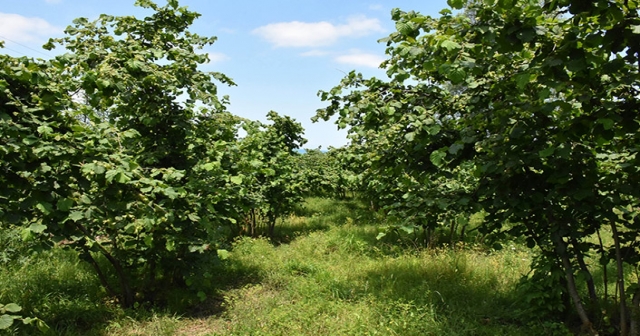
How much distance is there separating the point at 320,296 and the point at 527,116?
300 centimetres

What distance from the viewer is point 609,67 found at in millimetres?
2426

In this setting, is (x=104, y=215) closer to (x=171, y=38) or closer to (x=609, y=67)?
Answer: (x=171, y=38)

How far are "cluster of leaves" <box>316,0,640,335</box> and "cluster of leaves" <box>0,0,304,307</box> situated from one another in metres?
1.55

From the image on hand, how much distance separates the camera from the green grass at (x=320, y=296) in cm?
398

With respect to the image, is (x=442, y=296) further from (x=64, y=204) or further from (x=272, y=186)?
(x=272, y=186)

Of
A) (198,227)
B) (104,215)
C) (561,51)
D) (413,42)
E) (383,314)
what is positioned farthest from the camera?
(198,227)

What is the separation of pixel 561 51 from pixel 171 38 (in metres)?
4.07

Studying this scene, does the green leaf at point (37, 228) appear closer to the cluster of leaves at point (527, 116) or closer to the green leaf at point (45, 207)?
the green leaf at point (45, 207)

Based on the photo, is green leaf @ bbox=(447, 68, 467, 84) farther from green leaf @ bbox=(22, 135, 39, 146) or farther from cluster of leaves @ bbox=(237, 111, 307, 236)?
cluster of leaves @ bbox=(237, 111, 307, 236)

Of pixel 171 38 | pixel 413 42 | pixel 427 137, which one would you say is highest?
pixel 171 38

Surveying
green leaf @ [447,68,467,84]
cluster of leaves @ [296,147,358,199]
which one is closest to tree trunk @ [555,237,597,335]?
green leaf @ [447,68,467,84]

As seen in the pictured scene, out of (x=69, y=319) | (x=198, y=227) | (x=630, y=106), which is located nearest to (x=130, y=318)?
(x=69, y=319)

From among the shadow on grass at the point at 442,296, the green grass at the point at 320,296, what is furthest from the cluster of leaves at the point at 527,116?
the green grass at the point at 320,296

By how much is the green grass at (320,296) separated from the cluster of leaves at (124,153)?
458mm
